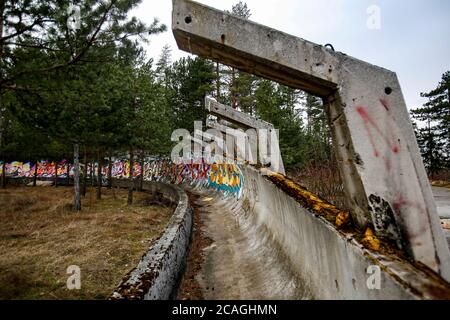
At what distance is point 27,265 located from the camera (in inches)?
279

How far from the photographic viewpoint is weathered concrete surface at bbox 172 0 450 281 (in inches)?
121

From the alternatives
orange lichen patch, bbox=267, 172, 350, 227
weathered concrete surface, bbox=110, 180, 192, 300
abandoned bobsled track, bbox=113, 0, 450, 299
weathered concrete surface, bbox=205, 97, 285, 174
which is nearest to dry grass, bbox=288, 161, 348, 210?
weathered concrete surface, bbox=205, 97, 285, 174

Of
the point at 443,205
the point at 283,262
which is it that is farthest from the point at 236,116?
the point at 443,205

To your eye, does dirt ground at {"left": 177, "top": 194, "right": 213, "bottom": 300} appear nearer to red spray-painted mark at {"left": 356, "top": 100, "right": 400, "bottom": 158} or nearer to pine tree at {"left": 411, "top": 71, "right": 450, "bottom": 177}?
red spray-painted mark at {"left": 356, "top": 100, "right": 400, "bottom": 158}

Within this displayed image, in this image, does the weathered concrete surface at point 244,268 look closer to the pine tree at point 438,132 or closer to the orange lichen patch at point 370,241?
the orange lichen patch at point 370,241

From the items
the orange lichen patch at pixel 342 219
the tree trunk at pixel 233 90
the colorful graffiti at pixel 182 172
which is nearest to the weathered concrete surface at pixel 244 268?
the orange lichen patch at pixel 342 219

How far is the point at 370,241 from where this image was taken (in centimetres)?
286

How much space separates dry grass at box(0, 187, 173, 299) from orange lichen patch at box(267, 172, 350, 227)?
12.1ft

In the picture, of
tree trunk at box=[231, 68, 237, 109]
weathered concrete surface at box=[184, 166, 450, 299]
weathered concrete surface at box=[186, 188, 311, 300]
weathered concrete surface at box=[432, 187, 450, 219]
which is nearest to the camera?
weathered concrete surface at box=[184, 166, 450, 299]

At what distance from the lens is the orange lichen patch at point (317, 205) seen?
3.42 metres

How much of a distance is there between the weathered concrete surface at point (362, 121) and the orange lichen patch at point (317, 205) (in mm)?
165

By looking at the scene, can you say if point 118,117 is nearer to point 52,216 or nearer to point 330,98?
point 52,216

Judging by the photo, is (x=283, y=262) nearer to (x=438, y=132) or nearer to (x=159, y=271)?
(x=159, y=271)

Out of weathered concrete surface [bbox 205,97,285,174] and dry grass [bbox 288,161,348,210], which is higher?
weathered concrete surface [bbox 205,97,285,174]
